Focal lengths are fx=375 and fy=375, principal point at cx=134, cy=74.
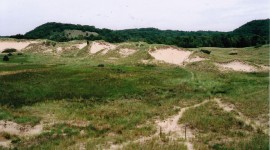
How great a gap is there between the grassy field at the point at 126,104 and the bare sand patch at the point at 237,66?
3.75 meters

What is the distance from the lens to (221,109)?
3912 centimetres

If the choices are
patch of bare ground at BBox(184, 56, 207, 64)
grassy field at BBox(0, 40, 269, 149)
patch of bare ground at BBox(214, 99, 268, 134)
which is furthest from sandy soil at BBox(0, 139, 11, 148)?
patch of bare ground at BBox(184, 56, 207, 64)

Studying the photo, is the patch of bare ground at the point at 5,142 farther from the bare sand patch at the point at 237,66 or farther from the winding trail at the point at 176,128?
the bare sand patch at the point at 237,66

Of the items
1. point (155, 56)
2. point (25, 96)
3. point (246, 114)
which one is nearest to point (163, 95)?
point (246, 114)

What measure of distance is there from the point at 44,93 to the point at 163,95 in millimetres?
15356

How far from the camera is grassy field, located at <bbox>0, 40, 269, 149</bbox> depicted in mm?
29141

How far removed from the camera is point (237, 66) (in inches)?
2926

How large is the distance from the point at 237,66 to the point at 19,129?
51470mm

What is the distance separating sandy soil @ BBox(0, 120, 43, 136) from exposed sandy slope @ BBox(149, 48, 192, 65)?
57658mm

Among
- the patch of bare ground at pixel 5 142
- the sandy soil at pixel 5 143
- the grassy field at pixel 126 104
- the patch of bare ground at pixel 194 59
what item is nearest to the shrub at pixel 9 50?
the grassy field at pixel 126 104

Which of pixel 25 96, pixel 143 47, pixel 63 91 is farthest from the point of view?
pixel 143 47

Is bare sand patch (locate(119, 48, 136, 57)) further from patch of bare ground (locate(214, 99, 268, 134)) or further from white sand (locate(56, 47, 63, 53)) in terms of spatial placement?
patch of bare ground (locate(214, 99, 268, 134))

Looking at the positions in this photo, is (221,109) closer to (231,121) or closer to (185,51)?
(231,121)

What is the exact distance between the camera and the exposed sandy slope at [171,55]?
9000cm
